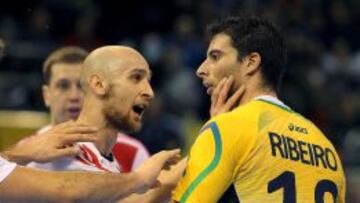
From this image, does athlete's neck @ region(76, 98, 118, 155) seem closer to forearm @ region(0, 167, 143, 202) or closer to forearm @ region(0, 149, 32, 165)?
forearm @ region(0, 149, 32, 165)

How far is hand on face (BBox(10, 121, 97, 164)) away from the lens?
573 cm

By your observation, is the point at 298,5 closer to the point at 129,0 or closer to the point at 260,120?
the point at 129,0

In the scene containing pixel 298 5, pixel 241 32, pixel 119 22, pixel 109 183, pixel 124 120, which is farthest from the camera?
pixel 298 5

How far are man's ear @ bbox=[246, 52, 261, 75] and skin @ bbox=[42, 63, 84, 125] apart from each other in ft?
9.67

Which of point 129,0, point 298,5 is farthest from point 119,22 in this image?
point 298,5

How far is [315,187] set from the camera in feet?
18.5

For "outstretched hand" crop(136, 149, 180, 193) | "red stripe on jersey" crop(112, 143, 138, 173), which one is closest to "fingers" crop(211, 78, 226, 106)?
"outstretched hand" crop(136, 149, 180, 193)

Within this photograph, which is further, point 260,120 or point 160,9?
point 160,9

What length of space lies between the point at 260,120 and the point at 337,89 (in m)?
10.7

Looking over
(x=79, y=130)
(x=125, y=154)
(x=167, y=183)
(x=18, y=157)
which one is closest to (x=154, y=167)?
(x=167, y=183)

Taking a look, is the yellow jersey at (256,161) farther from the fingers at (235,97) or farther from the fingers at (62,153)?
the fingers at (62,153)

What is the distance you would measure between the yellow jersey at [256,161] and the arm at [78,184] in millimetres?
215

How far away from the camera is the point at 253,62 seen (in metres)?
5.79

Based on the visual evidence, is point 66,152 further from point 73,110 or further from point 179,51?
point 179,51
